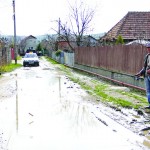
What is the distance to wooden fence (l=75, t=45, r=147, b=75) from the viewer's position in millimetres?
14080

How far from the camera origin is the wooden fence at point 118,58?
1408 cm

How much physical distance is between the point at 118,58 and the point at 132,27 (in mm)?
12864

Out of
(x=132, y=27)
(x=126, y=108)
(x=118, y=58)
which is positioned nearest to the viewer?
(x=126, y=108)

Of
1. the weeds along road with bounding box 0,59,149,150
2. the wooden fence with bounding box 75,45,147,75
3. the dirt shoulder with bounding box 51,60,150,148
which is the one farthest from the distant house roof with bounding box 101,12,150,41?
the weeds along road with bounding box 0,59,149,150

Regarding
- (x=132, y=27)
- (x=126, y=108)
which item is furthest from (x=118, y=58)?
(x=132, y=27)

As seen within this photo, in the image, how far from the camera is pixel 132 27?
29125 millimetres

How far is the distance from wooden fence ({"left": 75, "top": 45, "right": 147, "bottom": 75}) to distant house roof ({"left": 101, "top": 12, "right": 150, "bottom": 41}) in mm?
4456

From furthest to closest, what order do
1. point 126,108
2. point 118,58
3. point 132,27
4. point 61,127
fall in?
point 132,27 < point 118,58 < point 126,108 < point 61,127

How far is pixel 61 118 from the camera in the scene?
848 centimetres

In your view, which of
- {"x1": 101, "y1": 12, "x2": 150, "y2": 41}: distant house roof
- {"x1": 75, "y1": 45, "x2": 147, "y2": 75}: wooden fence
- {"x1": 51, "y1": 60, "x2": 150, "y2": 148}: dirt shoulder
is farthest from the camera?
{"x1": 101, "y1": 12, "x2": 150, "y2": 41}: distant house roof

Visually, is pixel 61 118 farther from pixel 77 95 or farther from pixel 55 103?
pixel 77 95

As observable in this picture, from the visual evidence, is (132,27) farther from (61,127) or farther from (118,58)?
(61,127)

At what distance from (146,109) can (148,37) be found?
19.3 m

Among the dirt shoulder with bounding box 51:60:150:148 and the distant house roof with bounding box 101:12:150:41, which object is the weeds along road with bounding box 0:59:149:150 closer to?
the dirt shoulder with bounding box 51:60:150:148
